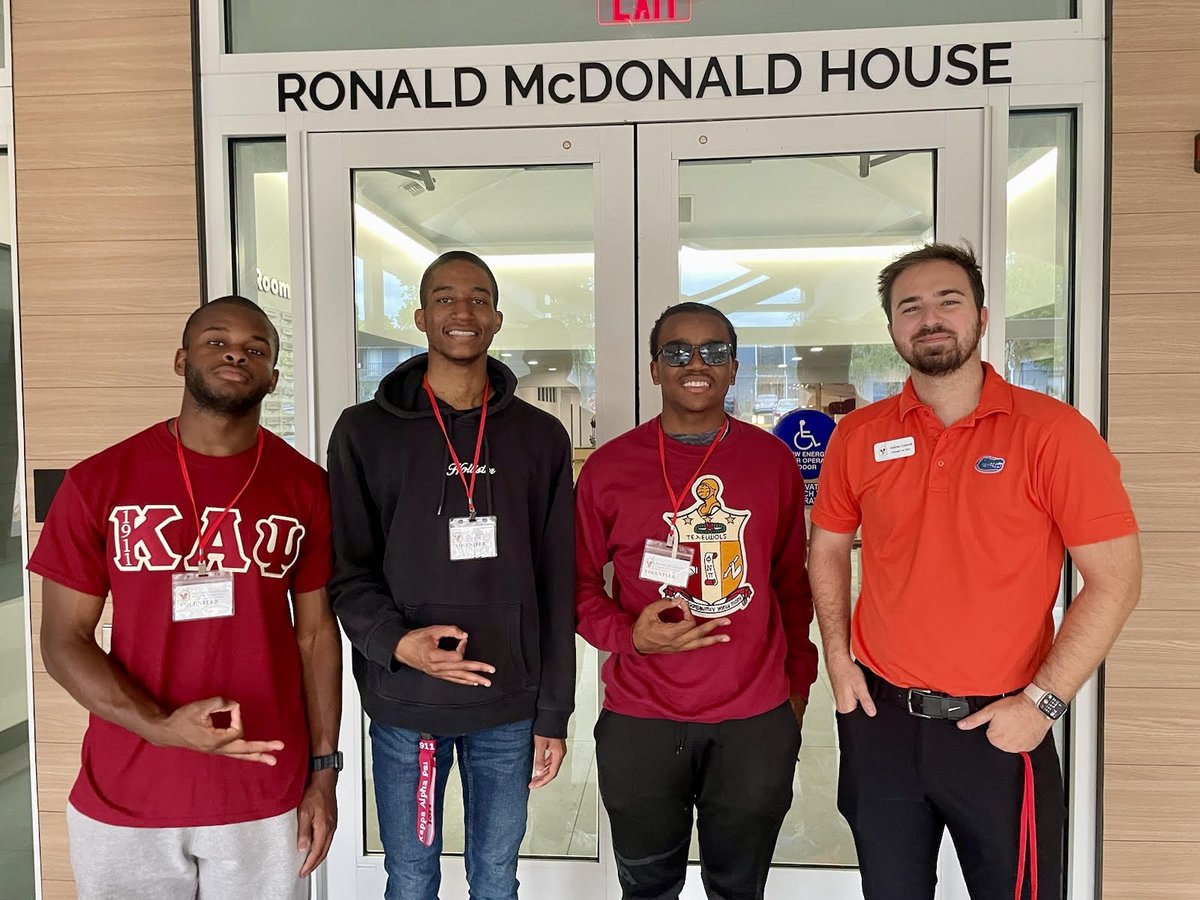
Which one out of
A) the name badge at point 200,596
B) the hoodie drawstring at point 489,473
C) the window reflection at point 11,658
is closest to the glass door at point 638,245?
the hoodie drawstring at point 489,473

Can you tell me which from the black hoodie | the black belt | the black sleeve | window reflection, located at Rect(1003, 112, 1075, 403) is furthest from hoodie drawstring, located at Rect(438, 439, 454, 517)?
window reflection, located at Rect(1003, 112, 1075, 403)

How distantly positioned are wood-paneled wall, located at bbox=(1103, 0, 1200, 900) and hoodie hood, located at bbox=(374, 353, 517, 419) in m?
1.88

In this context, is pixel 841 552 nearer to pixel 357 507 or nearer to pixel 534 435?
pixel 534 435

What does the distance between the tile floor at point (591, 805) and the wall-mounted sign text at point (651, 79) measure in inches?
73.4

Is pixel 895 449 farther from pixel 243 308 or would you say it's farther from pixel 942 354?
pixel 243 308

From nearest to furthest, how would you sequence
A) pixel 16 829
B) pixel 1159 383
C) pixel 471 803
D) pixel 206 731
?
pixel 206 731
pixel 471 803
pixel 1159 383
pixel 16 829

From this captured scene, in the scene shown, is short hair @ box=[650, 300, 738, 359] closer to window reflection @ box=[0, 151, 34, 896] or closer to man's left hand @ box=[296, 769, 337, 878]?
man's left hand @ box=[296, 769, 337, 878]

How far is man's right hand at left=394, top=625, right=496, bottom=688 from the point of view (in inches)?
69.2

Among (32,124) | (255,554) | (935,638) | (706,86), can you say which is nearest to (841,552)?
(935,638)

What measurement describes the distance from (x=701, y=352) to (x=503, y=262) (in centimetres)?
98

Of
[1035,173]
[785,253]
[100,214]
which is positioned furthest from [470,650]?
[1035,173]

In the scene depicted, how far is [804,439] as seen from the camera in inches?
103

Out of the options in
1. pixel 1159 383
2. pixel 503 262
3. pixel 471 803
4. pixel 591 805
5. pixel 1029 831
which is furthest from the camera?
pixel 591 805

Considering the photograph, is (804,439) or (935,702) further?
(804,439)
